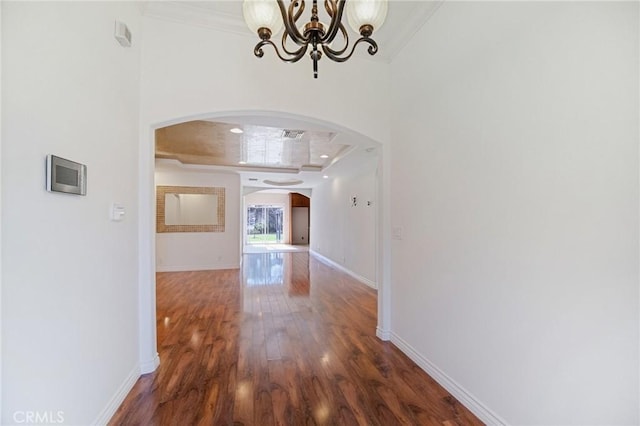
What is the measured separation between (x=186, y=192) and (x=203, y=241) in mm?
1315

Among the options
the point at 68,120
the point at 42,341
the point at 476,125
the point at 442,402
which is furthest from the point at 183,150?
the point at 442,402

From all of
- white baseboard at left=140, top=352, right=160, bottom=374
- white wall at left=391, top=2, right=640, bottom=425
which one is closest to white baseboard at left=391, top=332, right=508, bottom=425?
white wall at left=391, top=2, right=640, bottom=425

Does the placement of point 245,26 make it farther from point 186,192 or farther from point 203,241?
point 203,241

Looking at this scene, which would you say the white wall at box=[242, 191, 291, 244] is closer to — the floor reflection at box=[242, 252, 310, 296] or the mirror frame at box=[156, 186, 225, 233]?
the floor reflection at box=[242, 252, 310, 296]

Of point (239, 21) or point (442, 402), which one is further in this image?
point (239, 21)

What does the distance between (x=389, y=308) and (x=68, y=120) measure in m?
2.90

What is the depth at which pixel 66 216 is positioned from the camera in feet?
4.35

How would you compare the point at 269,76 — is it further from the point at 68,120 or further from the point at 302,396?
the point at 302,396

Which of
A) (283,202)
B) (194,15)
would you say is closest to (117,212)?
(194,15)

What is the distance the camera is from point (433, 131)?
226cm

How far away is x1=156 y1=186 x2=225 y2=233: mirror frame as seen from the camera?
665 cm

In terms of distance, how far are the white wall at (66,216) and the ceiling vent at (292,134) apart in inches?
79.4

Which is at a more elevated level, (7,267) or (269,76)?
(269,76)

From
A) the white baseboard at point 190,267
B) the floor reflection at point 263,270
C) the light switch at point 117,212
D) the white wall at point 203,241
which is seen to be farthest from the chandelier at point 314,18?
the white baseboard at point 190,267
